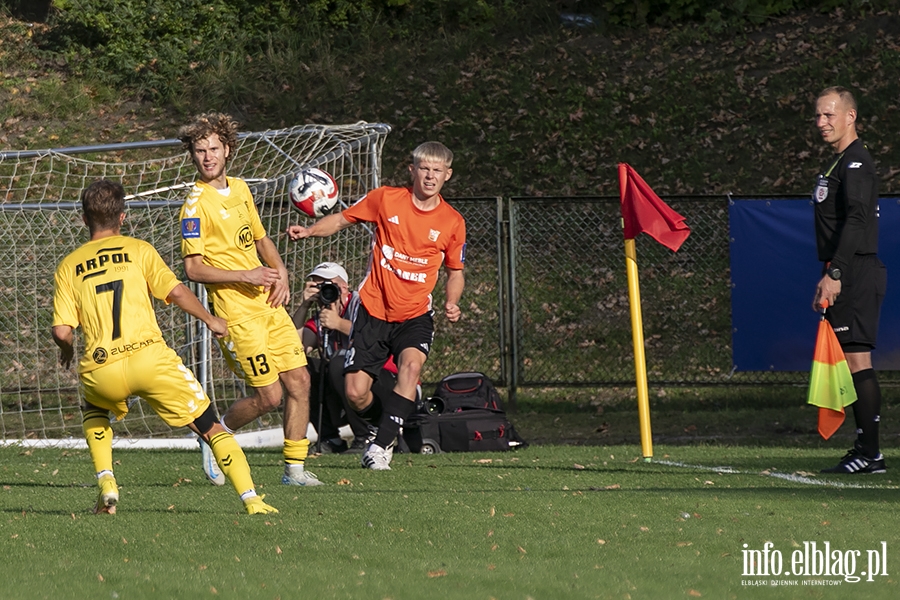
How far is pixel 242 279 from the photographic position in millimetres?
7203

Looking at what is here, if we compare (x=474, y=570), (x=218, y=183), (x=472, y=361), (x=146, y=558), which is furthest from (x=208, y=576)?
(x=472, y=361)

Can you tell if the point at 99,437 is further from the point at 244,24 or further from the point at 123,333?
the point at 244,24

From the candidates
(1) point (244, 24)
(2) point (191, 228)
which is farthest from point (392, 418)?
(1) point (244, 24)

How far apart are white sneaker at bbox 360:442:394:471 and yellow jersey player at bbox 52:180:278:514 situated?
83.4 inches

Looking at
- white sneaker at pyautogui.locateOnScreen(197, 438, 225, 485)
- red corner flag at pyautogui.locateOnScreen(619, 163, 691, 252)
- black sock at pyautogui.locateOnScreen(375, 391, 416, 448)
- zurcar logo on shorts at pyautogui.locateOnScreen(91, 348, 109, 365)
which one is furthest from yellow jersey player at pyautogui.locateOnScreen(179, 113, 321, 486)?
red corner flag at pyautogui.locateOnScreen(619, 163, 691, 252)

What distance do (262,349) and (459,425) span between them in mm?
2909

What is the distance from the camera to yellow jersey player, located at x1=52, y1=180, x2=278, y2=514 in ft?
19.6

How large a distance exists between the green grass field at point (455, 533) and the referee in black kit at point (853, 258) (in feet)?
1.35

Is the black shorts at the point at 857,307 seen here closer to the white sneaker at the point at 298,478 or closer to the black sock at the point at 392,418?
the black sock at the point at 392,418

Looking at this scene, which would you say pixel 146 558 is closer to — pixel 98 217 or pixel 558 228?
pixel 98 217

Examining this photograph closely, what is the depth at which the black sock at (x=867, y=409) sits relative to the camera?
7871 millimetres

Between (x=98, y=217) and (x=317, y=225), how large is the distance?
2.19m

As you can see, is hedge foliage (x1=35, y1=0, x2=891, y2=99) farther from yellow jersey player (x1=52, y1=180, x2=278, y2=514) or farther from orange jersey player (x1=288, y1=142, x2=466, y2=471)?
yellow jersey player (x1=52, y1=180, x2=278, y2=514)

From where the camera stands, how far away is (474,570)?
15.7ft
